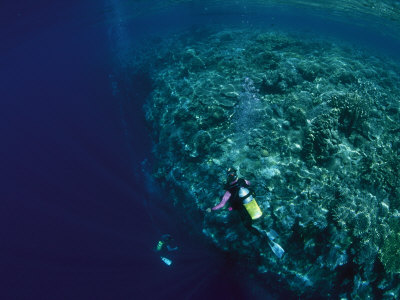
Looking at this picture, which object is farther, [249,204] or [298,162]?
[298,162]

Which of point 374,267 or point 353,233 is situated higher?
point 353,233

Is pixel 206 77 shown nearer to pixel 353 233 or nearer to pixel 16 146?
pixel 353 233

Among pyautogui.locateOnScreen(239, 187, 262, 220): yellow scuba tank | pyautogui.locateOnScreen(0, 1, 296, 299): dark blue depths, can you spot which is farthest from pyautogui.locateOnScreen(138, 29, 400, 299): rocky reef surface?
pyautogui.locateOnScreen(0, 1, 296, 299): dark blue depths

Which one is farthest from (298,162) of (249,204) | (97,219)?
(97,219)

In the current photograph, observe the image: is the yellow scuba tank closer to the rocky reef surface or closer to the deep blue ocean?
the rocky reef surface

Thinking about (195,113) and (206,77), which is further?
(206,77)

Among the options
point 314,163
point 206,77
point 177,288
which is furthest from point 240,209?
point 206,77

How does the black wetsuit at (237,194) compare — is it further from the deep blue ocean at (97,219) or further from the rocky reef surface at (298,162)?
the deep blue ocean at (97,219)

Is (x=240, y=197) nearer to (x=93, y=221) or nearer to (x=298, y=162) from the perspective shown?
(x=298, y=162)
